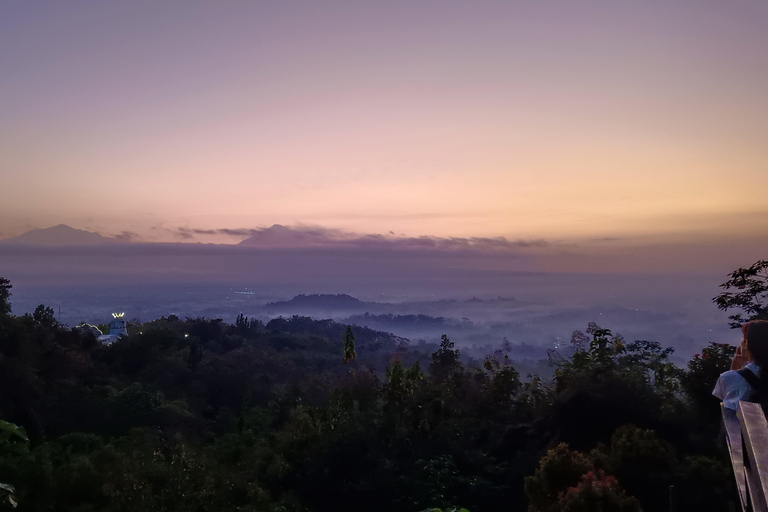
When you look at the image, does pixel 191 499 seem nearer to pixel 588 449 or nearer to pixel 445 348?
pixel 588 449

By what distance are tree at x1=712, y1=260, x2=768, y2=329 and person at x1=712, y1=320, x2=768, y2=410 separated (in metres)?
6.73

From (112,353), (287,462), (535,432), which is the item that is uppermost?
(535,432)

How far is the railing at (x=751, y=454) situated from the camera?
1.42 meters

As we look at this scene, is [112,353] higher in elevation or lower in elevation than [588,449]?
lower

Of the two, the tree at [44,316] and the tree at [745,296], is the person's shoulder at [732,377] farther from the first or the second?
the tree at [44,316]

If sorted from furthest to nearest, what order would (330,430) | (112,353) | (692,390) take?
1. (112,353)
2. (330,430)
3. (692,390)

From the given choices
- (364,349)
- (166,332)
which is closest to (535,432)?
(166,332)

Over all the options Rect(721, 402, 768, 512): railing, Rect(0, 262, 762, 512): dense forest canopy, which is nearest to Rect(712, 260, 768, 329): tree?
Rect(0, 262, 762, 512): dense forest canopy

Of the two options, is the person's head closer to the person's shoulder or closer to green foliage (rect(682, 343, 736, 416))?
the person's shoulder

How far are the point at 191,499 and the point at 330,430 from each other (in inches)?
151

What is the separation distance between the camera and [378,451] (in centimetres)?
1175

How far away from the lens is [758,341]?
10.6 ft

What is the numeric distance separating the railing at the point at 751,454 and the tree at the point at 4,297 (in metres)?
27.4

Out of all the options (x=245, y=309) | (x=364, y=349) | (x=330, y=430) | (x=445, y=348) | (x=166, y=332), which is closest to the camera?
(x=330, y=430)
